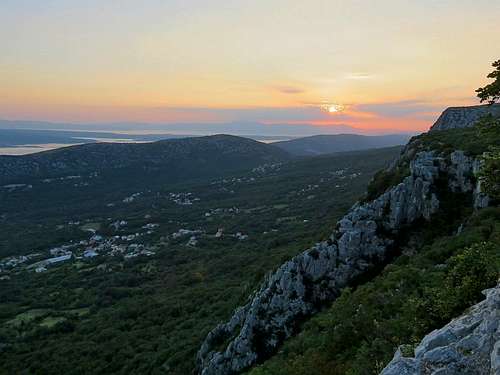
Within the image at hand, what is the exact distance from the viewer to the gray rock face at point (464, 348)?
377 inches

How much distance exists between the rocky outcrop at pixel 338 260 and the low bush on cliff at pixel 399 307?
161 inches

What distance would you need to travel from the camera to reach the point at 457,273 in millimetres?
13859

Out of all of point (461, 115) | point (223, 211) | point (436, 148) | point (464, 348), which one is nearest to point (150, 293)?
point (436, 148)

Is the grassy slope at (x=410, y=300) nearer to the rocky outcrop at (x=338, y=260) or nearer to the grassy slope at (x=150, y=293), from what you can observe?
Result: the rocky outcrop at (x=338, y=260)

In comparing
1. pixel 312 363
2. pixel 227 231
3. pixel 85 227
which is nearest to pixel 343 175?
pixel 227 231

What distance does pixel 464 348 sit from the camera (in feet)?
32.9

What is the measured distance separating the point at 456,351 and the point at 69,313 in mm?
88051

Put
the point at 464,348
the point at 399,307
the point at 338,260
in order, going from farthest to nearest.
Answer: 1. the point at 338,260
2. the point at 399,307
3. the point at 464,348

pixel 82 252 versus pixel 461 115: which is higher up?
pixel 461 115

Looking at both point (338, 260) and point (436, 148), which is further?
point (436, 148)

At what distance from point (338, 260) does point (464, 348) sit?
19.7 m

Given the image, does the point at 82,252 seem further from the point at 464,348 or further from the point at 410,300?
the point at 464,348

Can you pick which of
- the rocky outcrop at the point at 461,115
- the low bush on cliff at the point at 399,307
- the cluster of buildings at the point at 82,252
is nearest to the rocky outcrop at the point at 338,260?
the low bush on cliff at the point at 399,307

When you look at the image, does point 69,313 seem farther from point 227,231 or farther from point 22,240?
point 22,240
